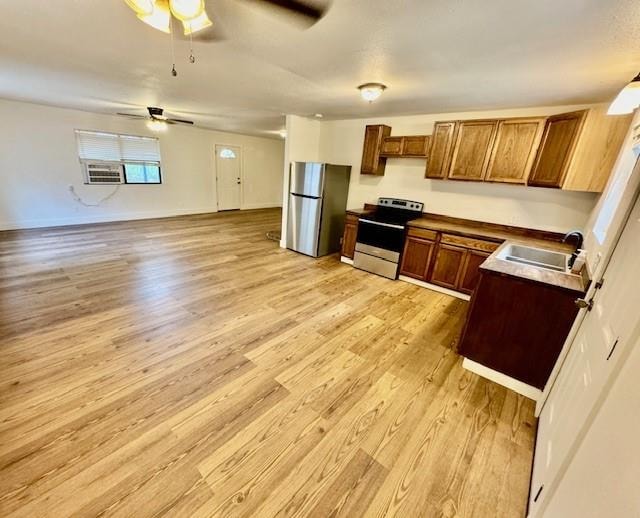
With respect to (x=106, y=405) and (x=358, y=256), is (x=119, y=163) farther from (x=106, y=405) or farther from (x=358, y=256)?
(x=106, y=405)

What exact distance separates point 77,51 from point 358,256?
3757 millimetres

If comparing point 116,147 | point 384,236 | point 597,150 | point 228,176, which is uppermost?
point 597,150

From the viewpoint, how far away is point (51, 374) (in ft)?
6.22

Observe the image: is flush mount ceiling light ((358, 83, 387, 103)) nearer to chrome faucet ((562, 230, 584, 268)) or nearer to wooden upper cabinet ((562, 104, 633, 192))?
wooden upper cabinet ((562, 104, 633, 192))

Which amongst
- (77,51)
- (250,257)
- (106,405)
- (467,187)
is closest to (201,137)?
(250,257)

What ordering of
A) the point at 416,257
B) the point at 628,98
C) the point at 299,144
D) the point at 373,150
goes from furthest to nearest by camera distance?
the point at 299,144 → the point at 373,150 → the point at 416,257 → the point at 628,98

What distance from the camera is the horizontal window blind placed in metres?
5.56

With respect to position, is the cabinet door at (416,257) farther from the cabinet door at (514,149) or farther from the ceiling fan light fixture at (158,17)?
the ceiling fan light fixture at (158,17)

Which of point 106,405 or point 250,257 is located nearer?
point 106,405

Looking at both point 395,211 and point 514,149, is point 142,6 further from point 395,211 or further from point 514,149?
point 395,211

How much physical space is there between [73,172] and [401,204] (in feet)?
21.2

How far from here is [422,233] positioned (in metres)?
3.68

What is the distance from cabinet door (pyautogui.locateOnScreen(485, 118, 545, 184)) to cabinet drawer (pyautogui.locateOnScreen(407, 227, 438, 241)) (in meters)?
0.91

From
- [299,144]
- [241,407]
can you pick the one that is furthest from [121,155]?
[241,407]
